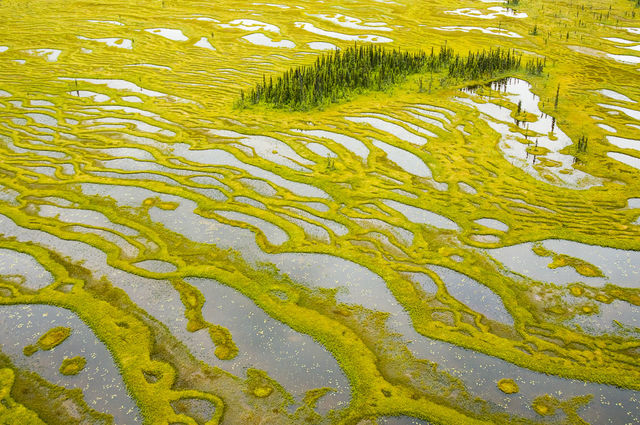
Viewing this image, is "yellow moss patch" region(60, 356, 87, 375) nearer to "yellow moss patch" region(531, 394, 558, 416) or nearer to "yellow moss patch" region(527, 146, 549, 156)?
"yellow moss patch" region(531, 394, 558, 416)

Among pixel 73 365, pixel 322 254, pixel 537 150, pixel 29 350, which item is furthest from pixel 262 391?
pixel 537 150

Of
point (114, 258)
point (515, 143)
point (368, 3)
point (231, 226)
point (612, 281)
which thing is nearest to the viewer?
point (612, 281)

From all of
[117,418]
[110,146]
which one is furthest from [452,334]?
[110,146]

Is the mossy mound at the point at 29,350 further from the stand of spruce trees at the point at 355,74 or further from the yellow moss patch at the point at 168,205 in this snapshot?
the stand of spruce trees at the point at 355,74

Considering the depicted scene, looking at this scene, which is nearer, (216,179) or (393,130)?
(216,179)

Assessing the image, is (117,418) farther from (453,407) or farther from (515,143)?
(515,143)

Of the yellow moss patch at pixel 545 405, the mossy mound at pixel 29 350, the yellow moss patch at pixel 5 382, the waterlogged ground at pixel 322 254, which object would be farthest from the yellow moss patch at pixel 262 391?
the yellow moss patch at pixel 545 405
